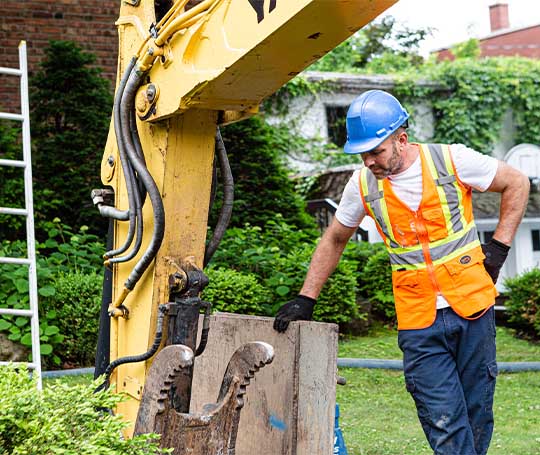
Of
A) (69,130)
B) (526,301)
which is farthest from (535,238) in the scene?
(69,130)

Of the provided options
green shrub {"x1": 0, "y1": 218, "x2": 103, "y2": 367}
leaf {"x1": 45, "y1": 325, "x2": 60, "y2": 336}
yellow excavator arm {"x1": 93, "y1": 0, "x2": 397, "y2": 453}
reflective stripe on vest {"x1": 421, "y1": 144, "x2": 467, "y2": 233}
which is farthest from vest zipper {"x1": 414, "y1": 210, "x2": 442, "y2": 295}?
leaf {"x1": 45, "y1": 325, "x2": 60, "y2": 336}

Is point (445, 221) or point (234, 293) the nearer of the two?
point (445, 221)

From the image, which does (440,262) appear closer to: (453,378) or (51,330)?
(453,378)

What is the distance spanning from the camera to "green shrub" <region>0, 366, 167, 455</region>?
9.15 feet

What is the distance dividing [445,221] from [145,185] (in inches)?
51.8

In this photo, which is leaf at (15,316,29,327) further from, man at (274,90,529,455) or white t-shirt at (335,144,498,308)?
white t-shirt at (335,144,498,308)

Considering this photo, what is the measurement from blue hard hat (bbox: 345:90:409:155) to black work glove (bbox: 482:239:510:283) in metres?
0.68

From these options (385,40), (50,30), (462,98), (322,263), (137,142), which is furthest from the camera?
(385,40)

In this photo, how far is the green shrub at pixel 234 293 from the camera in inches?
322

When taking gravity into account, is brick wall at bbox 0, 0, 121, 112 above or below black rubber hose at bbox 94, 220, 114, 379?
above

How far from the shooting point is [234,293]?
8250 mm

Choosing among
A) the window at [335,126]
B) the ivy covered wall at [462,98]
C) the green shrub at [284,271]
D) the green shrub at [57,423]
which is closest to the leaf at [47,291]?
the green shrub at [284,271]

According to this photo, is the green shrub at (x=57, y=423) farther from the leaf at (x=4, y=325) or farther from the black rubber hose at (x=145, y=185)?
the leaf at (x=4, y=325)

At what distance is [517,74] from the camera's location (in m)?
19.1
